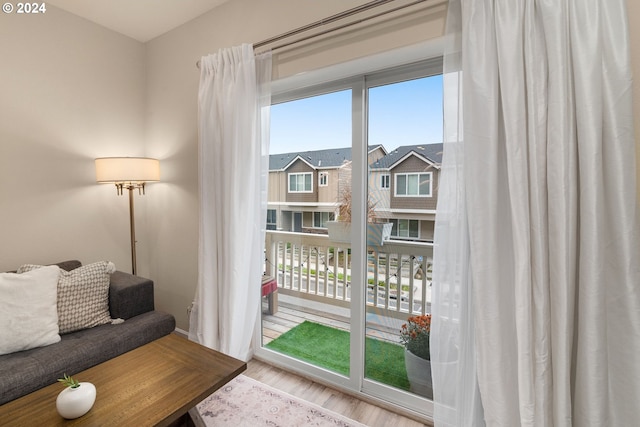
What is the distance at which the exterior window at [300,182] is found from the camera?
2.21m

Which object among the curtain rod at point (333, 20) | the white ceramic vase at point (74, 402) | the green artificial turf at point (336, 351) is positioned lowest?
the green artificial turf at point (336, 351)

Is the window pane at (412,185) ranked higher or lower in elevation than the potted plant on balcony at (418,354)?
higher

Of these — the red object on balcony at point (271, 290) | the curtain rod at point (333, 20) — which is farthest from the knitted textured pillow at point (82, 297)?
the curtain rod at point (333, 20)

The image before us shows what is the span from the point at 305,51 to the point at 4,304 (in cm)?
231

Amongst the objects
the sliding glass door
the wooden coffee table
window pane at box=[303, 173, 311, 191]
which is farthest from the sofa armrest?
window pane at box=[303, 173, 311, 191]

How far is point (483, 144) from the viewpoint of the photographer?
1280 mm

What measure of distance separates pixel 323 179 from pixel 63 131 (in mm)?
2135

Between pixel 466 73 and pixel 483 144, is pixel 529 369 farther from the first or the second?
pixel 466 73

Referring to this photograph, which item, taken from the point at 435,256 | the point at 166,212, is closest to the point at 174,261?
the point at 166,212

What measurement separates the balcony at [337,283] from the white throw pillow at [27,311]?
1.38 meters

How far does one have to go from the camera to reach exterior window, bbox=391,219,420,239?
183cm

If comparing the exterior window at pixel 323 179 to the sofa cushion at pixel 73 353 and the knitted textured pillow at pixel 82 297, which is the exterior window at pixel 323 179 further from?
the knitted textured pillow at pixel 82 297

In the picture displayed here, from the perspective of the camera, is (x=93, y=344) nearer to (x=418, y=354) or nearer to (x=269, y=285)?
(x=269, y=285)

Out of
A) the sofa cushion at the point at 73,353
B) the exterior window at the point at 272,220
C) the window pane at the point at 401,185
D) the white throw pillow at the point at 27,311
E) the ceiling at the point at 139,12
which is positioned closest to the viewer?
A: the sofa cushion at the point at 73,353
